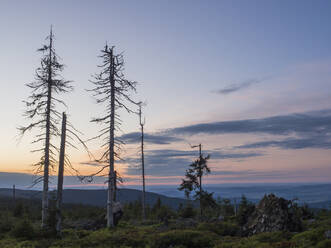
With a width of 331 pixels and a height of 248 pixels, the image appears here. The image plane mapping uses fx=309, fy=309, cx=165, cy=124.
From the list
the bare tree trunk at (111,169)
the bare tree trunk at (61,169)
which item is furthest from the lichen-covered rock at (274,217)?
the bare tree trunk at (61,169)

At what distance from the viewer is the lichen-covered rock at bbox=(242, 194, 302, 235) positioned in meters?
19.9

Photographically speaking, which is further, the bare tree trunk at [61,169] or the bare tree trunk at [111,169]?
the bare tree trunk at [111,169]

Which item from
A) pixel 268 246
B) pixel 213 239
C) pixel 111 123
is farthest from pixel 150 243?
pixel 111 123

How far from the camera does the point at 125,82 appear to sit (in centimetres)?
2931

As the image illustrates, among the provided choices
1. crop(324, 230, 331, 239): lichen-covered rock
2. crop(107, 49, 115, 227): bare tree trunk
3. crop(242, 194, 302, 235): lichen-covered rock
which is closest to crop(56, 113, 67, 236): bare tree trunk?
crop(107, 49, 115, 227): bare tree trunk

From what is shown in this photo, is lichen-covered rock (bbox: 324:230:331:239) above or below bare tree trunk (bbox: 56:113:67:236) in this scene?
below

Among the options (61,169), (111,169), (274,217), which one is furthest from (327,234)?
(61,169)

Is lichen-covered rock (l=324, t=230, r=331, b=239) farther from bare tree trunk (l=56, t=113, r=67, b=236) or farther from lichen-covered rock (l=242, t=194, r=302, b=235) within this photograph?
bare tree trunk (l=56, t=113, r=67, b=236)

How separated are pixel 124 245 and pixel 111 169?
11244 mm

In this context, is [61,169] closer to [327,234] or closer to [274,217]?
[274,217]

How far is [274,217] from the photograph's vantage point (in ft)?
66.4

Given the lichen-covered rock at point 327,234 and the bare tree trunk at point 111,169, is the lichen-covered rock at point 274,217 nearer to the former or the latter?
the lichen-covered rock at point 327,234

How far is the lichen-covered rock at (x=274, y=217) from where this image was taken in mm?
19906

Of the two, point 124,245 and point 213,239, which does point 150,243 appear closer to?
point 124,245
